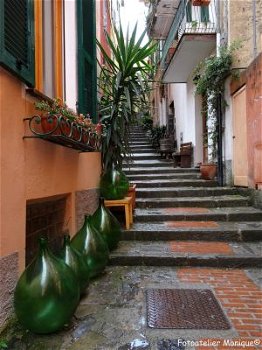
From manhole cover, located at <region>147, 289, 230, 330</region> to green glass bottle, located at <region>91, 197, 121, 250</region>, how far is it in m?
0.98

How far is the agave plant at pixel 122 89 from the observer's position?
14.8 feet

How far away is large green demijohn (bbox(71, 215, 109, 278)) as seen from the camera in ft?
10.2

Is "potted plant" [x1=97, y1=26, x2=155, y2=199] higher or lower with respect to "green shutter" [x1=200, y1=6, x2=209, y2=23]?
lower

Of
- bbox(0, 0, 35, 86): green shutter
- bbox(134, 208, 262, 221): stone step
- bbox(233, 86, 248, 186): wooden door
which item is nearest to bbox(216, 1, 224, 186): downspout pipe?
bbox(233, 86, 248, 186): wooden door

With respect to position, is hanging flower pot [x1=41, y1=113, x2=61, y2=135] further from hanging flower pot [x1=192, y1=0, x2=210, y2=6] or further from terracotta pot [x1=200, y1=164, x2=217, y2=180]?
hanging flower pot [x1=192, y1=0, x2=210, y2=6]

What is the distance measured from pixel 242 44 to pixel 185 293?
5058mm

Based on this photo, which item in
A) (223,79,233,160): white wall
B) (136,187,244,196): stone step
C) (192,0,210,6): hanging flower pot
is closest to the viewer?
(136,187,244,196): stone step

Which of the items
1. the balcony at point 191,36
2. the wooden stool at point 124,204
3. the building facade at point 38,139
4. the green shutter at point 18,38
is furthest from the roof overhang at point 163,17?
the green shutter at point 18,38

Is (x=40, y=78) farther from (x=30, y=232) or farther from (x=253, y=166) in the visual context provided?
(x=253, y=166)

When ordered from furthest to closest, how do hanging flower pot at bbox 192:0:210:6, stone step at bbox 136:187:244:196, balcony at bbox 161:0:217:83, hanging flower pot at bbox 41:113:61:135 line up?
hanging flower pot at bbox 192:0:210:6 → balcony at bbox 161:0:217:83 → stone step at bbox 136:187:244:196 → hanging flower pot at bbox 41:113:61:135

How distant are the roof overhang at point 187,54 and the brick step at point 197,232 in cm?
443

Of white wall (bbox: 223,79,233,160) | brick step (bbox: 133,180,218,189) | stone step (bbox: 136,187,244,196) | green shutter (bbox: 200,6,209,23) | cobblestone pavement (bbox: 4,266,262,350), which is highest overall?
green shutter (bbox: 200,6,209,23)

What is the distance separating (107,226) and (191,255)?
1.02 meters

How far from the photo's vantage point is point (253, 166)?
17.4 feet
